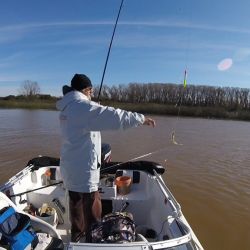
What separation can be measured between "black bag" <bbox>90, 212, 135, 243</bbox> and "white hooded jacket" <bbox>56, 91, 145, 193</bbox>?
32 centimetres

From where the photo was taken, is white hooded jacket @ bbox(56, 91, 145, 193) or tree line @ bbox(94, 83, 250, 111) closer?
white hooded jacket @ bbox(56, 91, 145, 193)

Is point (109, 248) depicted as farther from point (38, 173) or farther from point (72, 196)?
point (38, 173)

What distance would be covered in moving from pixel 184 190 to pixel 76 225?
4607mm

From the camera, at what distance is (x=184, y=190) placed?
23.4 feet

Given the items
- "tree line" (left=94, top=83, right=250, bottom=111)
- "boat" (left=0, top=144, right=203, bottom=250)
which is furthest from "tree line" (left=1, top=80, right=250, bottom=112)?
"boat" (left=0, top=144, right=203, bottom=250)

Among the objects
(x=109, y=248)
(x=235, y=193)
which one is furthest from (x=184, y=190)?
(x=109, y=248)

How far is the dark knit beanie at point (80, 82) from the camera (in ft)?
8.95

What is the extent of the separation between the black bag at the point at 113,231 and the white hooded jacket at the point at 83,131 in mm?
315

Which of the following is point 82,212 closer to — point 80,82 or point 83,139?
point 83,139

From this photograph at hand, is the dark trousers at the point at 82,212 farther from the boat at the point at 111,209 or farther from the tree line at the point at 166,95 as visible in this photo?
the tree line at the point at 166,95

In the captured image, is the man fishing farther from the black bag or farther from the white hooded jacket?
the black bag

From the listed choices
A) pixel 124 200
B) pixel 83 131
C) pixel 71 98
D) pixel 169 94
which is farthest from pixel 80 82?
pixel 169 94

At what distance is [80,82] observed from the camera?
2.73 meters

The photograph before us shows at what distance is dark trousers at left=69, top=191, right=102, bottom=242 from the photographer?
2818 mm
